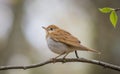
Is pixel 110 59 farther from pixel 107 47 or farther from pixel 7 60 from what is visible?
pixel 7 60

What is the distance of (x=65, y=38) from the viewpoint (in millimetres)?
2057

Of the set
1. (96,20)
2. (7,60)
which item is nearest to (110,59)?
(96,20)

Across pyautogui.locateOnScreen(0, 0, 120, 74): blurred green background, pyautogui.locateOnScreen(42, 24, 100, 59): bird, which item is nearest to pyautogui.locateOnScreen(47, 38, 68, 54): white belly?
pyautogui.locateOnScreen(42, 24, 100, 59): bird

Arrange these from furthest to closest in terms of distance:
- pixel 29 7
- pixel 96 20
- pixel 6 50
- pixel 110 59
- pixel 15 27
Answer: pixel 29 7 < pixel 15 27 < pixel 6 50 < pixel 96 20 < pixel 110 59

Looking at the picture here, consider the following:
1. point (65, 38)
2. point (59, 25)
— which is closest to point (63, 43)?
point (65, 38)

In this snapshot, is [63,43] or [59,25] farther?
[59,25]

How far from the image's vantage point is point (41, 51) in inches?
265

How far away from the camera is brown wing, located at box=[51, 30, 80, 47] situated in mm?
1987

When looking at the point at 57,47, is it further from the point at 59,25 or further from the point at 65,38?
the point at 59,25

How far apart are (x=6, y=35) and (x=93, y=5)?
5.37 ft

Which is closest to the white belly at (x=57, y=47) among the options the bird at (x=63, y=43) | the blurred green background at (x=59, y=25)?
the bird at (x=63, y=43)

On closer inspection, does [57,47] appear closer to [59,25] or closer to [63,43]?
[63,43]

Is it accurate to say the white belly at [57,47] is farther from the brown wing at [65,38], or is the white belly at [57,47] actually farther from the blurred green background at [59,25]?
the blurred green background at [59,25]

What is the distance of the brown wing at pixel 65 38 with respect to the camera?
78.2 inches
